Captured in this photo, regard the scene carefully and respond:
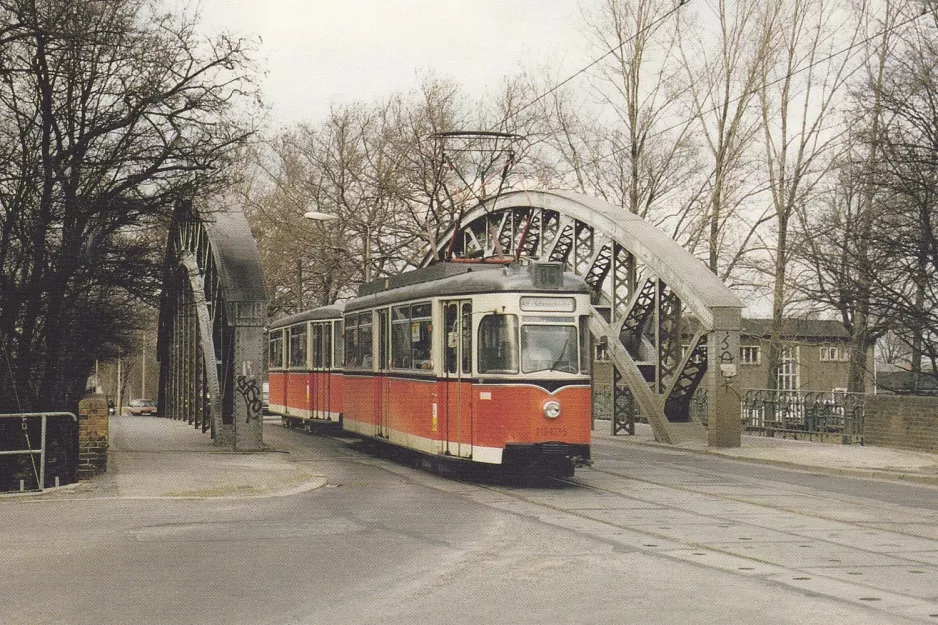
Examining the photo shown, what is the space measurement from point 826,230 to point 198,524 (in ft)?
62.2

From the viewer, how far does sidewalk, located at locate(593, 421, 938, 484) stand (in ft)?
68.5

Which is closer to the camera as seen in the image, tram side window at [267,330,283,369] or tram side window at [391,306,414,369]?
tram side window at [391,306,414,369]

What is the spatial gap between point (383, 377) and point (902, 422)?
38.2ft

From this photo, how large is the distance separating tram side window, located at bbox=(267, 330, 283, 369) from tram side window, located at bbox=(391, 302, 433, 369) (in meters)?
14.5

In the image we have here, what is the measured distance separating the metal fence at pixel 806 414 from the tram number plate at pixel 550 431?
1290 cm

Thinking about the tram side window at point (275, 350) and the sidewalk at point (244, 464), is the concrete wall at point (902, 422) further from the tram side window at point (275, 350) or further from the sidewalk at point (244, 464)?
the tram side window at point (275, 350)

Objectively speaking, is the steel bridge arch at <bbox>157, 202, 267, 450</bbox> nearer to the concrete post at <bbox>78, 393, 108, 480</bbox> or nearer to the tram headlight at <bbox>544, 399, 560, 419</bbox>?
the concrete post at <bbox>78, 393, 108, 480</bbox>

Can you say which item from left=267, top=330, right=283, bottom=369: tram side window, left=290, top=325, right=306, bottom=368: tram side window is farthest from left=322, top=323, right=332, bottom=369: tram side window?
left=267, top=330, right=283, bottom=369: tram side window

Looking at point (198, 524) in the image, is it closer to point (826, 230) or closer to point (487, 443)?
point (487, 443)

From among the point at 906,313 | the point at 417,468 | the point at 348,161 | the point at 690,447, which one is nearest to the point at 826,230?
Answer: the point at 906,313

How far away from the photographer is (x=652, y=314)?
29.8 m

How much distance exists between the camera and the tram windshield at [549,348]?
17.4 metres

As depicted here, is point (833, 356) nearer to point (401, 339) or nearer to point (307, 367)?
point (307, 367)

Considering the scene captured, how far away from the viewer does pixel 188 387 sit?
3591 cm
